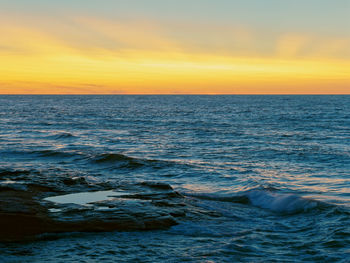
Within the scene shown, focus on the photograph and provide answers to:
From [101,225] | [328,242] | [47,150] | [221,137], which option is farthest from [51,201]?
[221,137]

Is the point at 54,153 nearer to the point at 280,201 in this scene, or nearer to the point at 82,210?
the point at 82,210

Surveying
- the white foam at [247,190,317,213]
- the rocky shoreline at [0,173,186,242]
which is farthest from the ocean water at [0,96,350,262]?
the rocky shoreline at [0,173,186,242]

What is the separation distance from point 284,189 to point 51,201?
796 centimetres

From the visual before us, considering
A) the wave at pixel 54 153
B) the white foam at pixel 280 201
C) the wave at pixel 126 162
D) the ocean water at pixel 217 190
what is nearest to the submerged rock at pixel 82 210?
the ocean water at pixel 217 190

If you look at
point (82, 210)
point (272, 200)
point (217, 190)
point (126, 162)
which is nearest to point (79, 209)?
point (82, 210)

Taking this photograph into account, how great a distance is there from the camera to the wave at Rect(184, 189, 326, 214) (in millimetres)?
11469

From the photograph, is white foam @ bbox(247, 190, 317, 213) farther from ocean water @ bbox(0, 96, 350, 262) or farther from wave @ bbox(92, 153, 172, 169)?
wave @ bbox(92, 153, 172, 169)

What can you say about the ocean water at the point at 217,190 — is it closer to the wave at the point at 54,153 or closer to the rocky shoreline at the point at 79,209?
the wave at the point at 54,153

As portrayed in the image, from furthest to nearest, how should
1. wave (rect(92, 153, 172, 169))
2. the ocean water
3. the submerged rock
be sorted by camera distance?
1. wave (rect(92, 153, 172, 169))
2. the submerged rock
3. the ocean water

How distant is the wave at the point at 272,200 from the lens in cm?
1147

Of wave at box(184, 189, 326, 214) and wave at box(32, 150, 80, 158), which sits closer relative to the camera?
wave at box(184, 189, 326, 214)

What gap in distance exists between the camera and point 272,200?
12359mm

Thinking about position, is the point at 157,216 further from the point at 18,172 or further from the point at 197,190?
the point at 18,172

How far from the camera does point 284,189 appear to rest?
14094 millimetres
